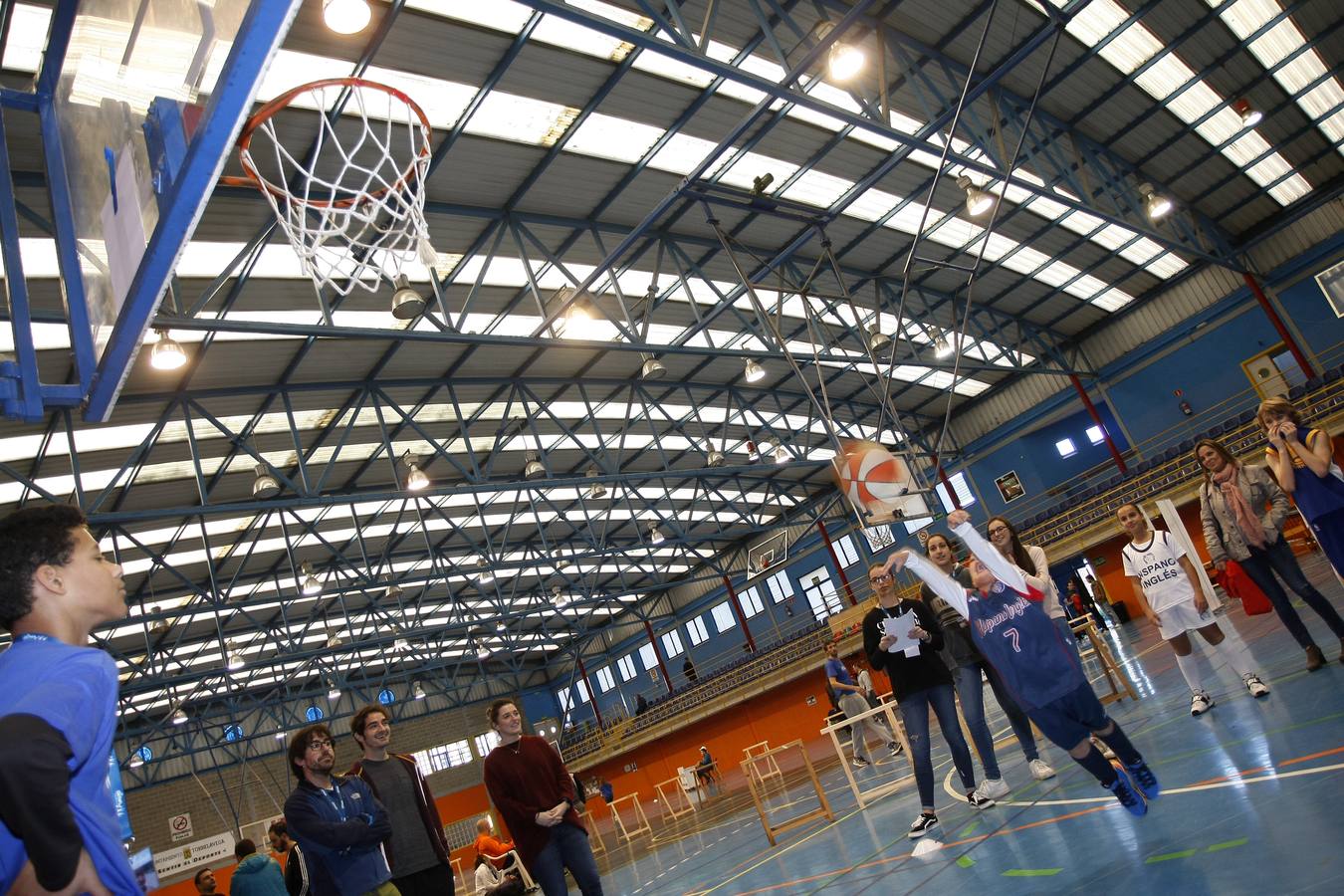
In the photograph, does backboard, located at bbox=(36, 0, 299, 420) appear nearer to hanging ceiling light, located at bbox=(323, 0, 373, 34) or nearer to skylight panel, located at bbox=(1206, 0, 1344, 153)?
hanging ceiling light, located at bbox=(323, 0, 373, 34)

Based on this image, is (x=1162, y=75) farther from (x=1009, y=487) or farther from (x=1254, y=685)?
(x=1009, y=487)

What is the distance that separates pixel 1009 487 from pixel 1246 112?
13.4 meters

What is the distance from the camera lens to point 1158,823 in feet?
13.6

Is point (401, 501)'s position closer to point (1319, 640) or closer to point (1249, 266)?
point (1319, 640)

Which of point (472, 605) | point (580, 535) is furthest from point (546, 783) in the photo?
point (472, 605)

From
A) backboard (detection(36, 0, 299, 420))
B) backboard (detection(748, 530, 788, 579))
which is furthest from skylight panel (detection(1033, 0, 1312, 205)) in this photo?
backboard (detection(748, 530, 788, 579))

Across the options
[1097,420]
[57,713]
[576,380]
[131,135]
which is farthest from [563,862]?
[1097,420]

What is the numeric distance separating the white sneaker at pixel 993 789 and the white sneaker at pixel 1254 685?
1812mm

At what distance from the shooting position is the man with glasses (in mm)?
4246

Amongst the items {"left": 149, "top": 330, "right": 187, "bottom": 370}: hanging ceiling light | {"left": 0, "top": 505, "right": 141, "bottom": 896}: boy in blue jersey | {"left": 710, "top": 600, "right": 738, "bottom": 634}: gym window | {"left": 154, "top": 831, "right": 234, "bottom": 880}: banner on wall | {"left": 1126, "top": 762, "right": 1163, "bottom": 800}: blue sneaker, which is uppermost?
{"left": 149, "top": 330, "right": 187, "bottom": 370}: hanging ceiling light

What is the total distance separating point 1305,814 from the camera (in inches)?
136

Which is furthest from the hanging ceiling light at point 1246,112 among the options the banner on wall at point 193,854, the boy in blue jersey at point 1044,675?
the banner on wall at point 193,854

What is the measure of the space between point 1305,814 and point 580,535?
26.3 m

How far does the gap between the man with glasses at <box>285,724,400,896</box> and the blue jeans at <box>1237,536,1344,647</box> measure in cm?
591
